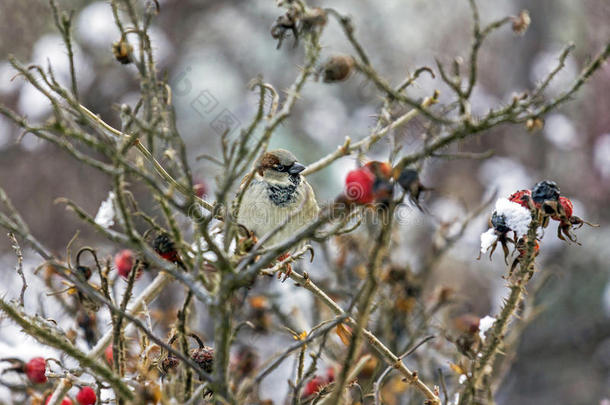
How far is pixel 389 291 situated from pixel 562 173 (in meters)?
4.54

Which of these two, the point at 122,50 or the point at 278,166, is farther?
the point at 278,166

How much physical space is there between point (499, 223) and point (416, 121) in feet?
9.09

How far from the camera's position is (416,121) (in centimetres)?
402

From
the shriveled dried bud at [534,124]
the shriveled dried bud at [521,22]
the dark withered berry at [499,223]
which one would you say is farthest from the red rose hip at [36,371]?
the shriveled dried bud at [521,22]

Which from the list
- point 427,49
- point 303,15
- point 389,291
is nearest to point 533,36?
point 427,49

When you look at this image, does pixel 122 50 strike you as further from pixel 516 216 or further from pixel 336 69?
pixel 516 216

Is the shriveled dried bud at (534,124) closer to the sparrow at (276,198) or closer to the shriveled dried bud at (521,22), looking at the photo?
the shriveled dried bud at (521,22)

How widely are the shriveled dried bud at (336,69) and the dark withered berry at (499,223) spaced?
0.39 meters

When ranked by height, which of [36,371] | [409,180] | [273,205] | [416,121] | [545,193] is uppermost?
[416,121]

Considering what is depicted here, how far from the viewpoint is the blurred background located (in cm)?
518

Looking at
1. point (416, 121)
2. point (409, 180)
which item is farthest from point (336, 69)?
point (416, 121)

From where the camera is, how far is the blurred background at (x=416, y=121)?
5176 mm

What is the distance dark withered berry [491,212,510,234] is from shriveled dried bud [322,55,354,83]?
1.27ft

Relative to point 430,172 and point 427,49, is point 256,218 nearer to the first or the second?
point 430,172
